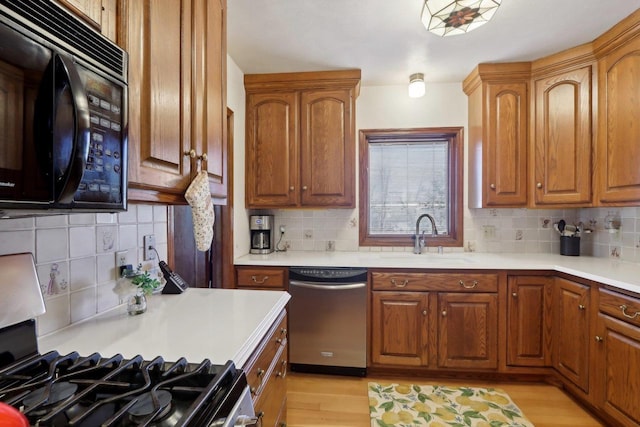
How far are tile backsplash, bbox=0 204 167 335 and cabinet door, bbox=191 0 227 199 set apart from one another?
392 mm

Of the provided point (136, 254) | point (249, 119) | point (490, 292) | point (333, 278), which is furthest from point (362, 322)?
point (249, 119)

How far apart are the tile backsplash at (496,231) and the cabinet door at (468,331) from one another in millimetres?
657

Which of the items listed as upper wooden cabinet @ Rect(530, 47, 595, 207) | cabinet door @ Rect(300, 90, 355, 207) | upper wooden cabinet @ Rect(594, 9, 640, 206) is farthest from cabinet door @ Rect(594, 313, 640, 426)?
cabinet door @ Rect(300, 90, 355, 207)

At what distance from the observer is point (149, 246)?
1360 millimetres

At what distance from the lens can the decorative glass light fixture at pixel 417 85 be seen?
2.54 m

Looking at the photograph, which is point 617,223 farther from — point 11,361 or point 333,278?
point 11,361

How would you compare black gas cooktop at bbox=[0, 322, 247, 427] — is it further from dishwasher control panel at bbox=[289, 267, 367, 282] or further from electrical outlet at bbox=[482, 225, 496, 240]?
electrical outlet at bbox=[482, 225, 496, 240]

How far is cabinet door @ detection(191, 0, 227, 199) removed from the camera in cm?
110

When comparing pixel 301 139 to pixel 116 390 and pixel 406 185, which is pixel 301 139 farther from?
pixel 116 390

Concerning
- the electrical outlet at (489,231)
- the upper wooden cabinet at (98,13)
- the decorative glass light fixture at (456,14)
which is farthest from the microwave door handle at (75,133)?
the electrical outlet at (489,231)

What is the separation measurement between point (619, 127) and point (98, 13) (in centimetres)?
272

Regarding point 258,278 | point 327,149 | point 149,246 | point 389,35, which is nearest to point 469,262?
point 327,149

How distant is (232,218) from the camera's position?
2.33m

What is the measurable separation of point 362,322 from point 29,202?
2076 millimetres
